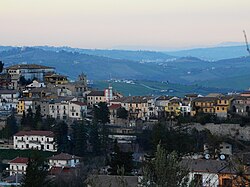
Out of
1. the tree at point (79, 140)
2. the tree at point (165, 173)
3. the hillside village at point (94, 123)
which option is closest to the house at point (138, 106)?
the hillside village at point (94, 123)

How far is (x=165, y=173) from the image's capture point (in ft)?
24.2

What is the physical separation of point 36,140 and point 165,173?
25282mm

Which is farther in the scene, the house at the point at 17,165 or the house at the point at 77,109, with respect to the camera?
the house at the point at 77,109

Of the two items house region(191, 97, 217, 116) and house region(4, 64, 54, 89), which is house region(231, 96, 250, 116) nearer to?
house region(191, 97, 217, 116)

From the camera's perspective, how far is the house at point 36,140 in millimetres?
31766

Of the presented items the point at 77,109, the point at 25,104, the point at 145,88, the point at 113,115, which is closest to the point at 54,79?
the point at 25,104

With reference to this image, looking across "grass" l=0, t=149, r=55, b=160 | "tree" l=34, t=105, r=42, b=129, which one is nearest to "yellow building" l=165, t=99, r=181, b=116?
"tree" l=34, t=105, r=42, b=129

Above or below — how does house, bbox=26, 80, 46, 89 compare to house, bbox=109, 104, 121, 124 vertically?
above

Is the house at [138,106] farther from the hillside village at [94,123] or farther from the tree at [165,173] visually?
the tree at [165,173]

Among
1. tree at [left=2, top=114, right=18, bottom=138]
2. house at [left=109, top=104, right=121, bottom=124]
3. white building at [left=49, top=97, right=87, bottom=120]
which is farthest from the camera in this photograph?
white building at [left=49, top=97, right=87, bottom=120]

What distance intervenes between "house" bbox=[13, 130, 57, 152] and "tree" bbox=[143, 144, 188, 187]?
24415mm

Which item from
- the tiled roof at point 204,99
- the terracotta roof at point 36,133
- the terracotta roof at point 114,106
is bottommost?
the terracotta roof at point 36,133

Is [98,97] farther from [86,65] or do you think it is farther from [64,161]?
[86,65]

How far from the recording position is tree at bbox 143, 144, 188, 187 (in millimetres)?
7258
